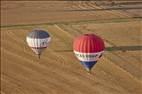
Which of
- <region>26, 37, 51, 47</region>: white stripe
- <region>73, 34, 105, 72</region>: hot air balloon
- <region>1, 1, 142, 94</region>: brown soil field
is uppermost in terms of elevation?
<region>73, 34, 105, 72</region>: hot air balloon

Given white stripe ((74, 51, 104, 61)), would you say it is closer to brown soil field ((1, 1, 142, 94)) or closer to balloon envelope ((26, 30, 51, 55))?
brown soil field ((1, 1, 142, 94))

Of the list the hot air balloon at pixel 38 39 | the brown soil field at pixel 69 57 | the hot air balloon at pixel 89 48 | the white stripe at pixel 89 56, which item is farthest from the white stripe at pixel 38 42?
the white stripe at pixel 89 56

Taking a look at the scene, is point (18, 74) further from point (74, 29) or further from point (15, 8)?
point (15, 8)

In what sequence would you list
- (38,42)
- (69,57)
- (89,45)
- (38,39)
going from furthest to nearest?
(69,57) → (38,42) → (38,39) → (89,45)

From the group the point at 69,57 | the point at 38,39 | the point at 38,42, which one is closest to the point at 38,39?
the point at 38,39

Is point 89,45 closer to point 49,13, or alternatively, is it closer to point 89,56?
point 89,56

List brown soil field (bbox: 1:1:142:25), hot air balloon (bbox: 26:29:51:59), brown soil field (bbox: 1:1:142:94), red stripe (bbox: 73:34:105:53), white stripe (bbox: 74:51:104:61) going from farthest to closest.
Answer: brown soil field (bbox: 1:1:142:25) < hot air balloon (bbox: 26:29:51:59) < brown soil field (bbox: 1:1:142:94) < white stripe (bbox: 74:51:104:61) < red stripe (bbox: 73:34:105:53)

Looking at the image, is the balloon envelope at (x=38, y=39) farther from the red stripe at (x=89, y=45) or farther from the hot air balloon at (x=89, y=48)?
the red stripe at (x=89, y=45)

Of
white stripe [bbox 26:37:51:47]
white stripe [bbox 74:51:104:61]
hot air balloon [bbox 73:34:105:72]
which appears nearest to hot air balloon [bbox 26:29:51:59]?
white stripe [bbox 26:37:51:47]

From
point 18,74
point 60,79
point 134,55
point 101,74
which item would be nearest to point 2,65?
point 18,74
